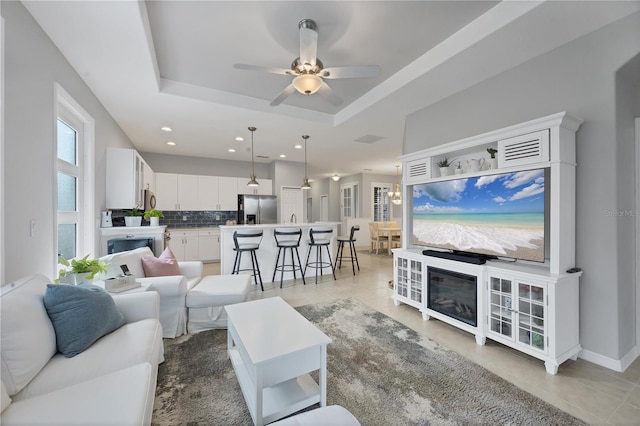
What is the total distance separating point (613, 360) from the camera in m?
2.07

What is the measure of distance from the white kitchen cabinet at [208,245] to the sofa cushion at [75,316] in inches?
193

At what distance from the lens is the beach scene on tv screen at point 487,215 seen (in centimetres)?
230

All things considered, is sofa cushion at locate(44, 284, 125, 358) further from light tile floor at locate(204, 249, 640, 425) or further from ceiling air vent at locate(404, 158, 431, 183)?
ceiling air vent at locate(404, 158, 431, 183)

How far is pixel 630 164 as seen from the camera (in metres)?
2.21

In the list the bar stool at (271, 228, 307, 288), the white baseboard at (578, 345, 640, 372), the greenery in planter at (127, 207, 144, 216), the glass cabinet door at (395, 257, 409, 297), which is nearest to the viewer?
the white baseboard at (578, 345, 640, 372)

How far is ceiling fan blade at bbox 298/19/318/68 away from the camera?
6.80 feet

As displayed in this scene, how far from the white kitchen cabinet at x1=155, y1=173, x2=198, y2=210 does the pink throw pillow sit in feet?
12.6

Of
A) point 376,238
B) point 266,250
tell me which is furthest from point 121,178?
point 376,238

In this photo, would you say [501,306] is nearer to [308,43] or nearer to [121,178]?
[308,43]

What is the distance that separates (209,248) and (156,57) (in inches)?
180

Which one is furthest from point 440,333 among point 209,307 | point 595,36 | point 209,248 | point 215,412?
point 209,248

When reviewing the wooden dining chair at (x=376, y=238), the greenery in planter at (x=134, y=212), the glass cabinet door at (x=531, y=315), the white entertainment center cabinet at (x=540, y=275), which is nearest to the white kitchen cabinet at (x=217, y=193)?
the greenery in planter at (x=134, y=212)

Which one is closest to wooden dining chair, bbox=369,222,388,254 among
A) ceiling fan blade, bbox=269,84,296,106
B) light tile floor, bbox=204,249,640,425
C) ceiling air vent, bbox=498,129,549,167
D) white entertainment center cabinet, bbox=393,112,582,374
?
light tile floor, bbox=204,249,640,425

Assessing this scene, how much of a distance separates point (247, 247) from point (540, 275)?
11.9 feet
